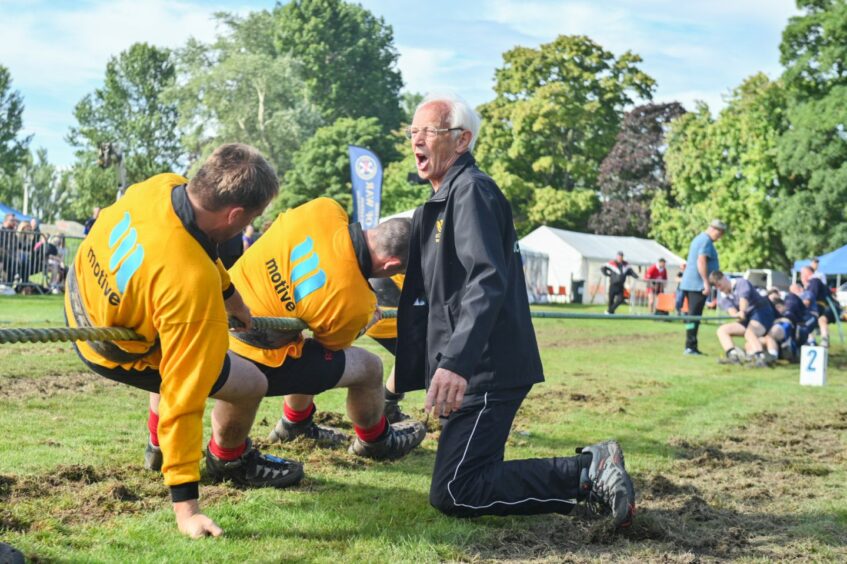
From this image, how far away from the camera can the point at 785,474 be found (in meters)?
5.70

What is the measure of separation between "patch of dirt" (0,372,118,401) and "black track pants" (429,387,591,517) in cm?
443

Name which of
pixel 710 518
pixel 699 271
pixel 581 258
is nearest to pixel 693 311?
pixel 699 271

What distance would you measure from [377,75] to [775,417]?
74791mm

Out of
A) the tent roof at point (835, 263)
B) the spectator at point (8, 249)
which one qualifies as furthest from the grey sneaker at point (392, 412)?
the tent roof at point (835, 263)

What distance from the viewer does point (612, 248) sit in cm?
4384

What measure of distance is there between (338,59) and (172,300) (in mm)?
77579

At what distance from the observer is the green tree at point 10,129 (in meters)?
71.2

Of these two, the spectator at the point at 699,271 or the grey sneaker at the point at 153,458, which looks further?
the spectator at the point at 699,271

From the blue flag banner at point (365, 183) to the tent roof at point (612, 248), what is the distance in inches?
537

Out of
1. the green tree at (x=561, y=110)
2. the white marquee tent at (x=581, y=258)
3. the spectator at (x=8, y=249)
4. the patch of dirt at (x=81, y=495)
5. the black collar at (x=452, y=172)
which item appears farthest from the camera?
the green tree at (x=561, y=110)

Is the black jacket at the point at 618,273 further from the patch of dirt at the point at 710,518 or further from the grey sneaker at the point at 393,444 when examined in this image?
Result: the grey sneaker at the point at 393,444

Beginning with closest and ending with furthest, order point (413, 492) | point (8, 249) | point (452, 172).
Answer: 1. point (452, 172)
2. point (413, 492)
3. point (8, 249)

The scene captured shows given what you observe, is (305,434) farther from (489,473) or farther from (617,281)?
(617,281)

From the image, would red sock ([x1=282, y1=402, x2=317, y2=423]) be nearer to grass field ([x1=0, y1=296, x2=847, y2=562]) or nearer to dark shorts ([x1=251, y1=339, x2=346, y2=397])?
grass field ([x1=0, y1=296, x2=847, y2=562])
